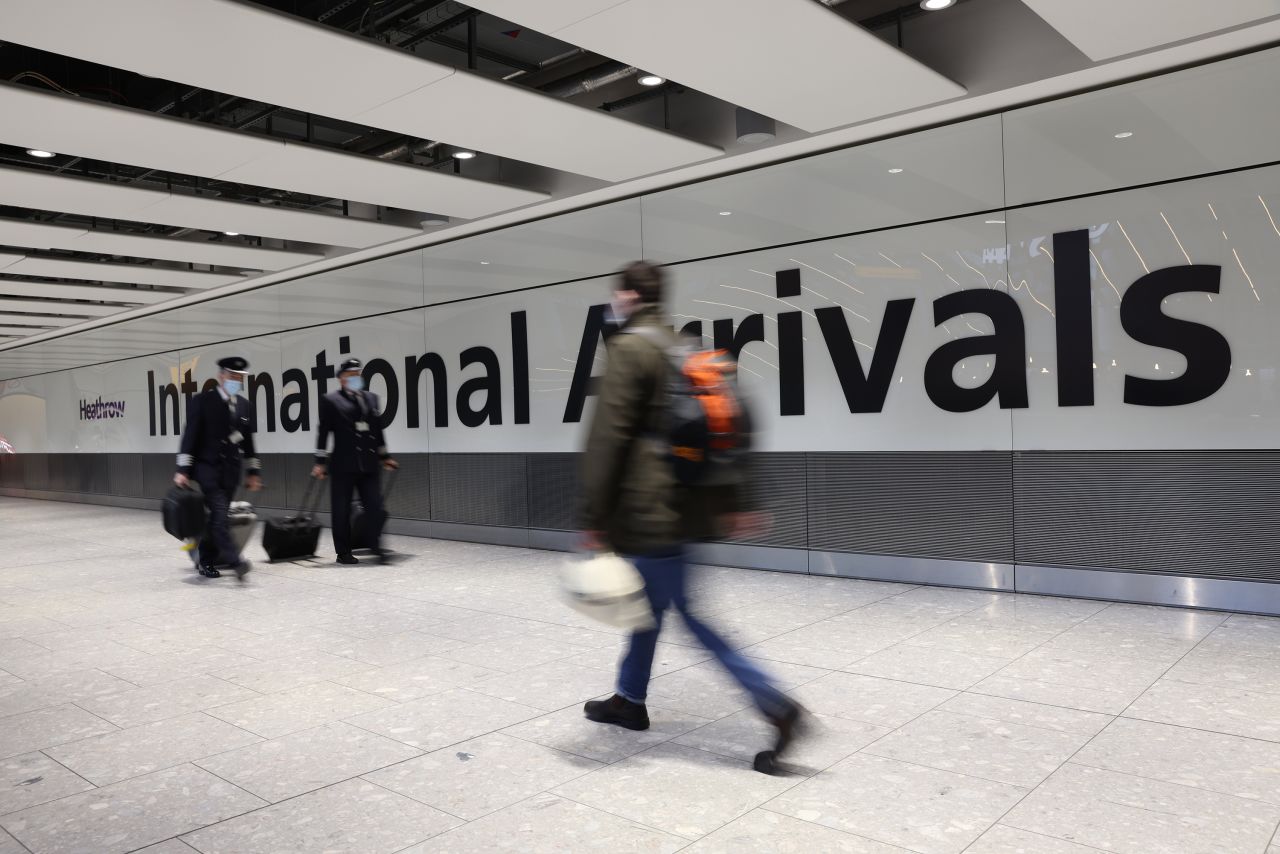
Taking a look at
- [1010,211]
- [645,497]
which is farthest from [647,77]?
[645,497]

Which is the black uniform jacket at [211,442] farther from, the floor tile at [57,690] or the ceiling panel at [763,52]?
the ceiling panel at [763,52]

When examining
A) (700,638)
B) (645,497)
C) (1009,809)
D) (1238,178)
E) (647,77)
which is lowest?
(1009,809)

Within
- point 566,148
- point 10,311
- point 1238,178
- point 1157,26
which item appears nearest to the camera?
point 1157,26

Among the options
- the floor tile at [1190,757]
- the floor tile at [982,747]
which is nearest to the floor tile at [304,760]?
the floor tile at [982,747]

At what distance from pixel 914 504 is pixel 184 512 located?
18.9 ft

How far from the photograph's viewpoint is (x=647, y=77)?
6.28 metres

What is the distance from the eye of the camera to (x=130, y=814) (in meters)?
3.00

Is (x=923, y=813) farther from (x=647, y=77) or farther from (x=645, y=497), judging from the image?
(x=647, y=77)

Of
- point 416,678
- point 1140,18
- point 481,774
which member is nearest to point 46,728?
point 416,678

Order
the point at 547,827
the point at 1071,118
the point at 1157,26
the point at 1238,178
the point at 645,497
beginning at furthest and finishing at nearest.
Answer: the point at 1071,118
the point at 1238,178
the point at 1157,26
the point at 645,497
the point at 547,827

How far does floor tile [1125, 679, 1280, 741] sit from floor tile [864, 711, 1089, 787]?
0.52 metres

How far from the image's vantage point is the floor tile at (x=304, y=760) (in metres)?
3.24

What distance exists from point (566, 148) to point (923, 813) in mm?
5571

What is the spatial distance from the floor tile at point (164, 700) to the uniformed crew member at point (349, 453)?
3709 millimetres
